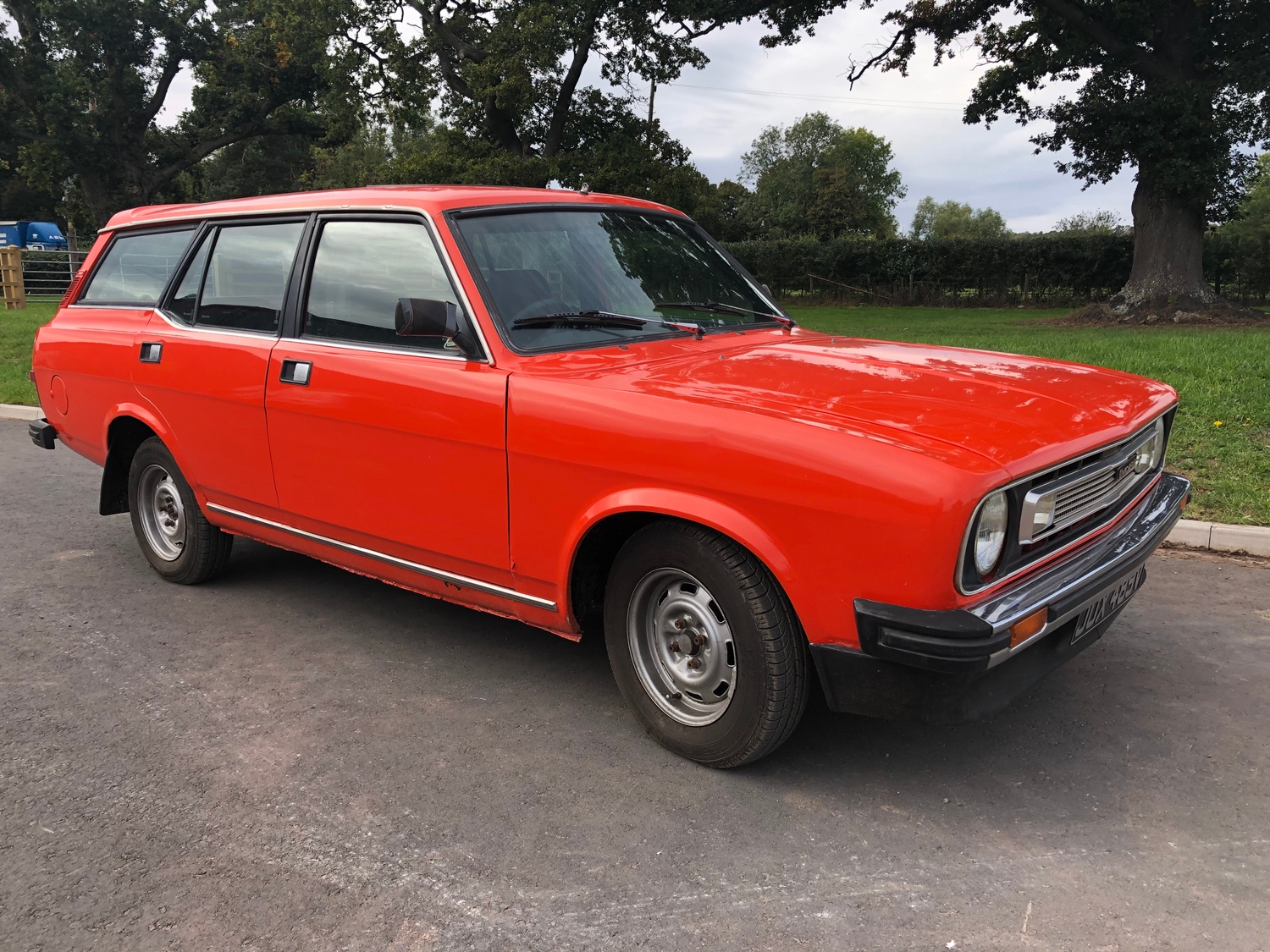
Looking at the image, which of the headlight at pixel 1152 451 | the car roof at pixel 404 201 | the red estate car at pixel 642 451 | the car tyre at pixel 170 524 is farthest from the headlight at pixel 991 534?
the car tyre at pixel 170 524

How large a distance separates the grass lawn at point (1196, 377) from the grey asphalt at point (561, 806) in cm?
196

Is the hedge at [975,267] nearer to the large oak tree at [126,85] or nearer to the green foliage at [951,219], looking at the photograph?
the large oak tree at [126,85]

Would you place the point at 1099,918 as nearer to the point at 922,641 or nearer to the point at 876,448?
the point at 922,641

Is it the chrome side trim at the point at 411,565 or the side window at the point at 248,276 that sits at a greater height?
the side window at the point at 248,276

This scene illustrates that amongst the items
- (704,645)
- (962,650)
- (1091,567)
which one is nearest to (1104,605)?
(1091,567)

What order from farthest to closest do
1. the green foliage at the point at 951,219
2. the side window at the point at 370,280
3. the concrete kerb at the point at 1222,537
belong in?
the green foliage at the point at 951,219 < the concrete kerb at the point at 1222,537 < the side window at the point at 370,280

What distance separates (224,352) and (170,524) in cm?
128

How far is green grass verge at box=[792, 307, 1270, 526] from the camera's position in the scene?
6105 mm

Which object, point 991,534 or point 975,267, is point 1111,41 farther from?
point 991,534

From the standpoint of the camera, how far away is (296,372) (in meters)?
4.05

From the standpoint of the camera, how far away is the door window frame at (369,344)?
3527 millimetres

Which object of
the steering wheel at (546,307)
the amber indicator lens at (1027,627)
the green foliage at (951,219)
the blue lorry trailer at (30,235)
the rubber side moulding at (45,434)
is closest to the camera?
the amber indicator lens at (1027,627)

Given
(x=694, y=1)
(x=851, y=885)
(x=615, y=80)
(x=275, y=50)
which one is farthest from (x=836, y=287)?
(x=851, y=885)

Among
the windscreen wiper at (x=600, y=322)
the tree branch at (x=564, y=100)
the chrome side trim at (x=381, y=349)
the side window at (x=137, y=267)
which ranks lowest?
the chrome side trim at (x=381, y=349)
